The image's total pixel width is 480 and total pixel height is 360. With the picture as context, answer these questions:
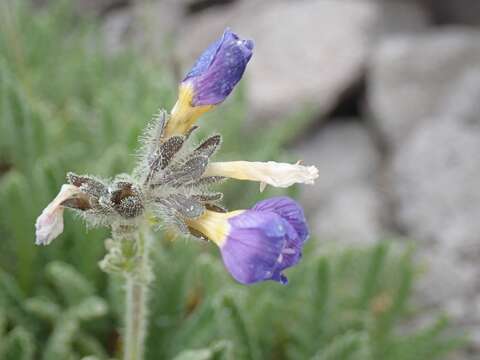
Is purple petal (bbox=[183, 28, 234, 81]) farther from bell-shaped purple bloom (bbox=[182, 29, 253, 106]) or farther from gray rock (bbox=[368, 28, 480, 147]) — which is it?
gray rock (bbox=[368, 28, 480, 147])

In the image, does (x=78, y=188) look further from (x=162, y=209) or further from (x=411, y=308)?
(x=411, y=308)

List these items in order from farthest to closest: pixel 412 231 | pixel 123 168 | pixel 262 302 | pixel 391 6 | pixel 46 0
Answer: pixel 46 0 → pixel 391 6 → pixel 412 231 → pixel 123 168 → pixel 262 302

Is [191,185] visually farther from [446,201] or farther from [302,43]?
[302,43]

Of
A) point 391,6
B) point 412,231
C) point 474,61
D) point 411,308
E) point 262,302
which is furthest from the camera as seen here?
point 391,6

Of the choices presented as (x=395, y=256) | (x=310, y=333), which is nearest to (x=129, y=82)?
(x=395, y=256)

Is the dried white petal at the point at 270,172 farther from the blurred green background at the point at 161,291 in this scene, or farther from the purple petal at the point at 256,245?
the blurred green background at the point at 161,291

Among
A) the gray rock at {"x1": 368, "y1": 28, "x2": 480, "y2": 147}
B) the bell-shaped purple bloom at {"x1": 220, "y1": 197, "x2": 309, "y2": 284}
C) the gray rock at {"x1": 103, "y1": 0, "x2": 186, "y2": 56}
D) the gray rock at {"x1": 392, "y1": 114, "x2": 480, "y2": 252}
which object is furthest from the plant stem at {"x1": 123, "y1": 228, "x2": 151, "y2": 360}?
the gray rock at {"x1": 103, "y1": 0, "x2": 186, "y2": 56}

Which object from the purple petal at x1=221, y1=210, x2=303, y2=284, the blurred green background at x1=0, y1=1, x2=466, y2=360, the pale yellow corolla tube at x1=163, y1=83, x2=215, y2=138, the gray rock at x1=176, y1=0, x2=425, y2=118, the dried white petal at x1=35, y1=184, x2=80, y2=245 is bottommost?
the purple petal at x1=221, y1=210, x2=303, y2=284
